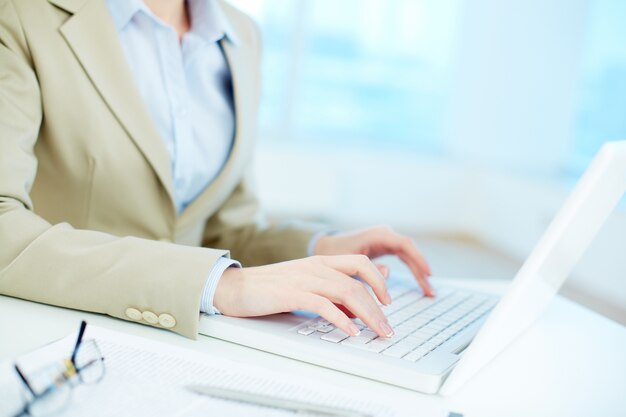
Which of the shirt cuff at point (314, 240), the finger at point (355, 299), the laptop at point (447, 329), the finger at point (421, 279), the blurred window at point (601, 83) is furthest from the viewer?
the blurred window at point (601, 83)

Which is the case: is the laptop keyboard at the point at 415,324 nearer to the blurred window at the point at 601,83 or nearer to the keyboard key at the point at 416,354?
the keyboard key at the point at 416,354

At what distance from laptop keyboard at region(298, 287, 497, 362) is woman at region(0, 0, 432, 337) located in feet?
0.09

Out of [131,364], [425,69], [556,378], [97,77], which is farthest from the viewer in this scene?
[425,69]

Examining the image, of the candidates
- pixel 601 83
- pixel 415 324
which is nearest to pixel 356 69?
pixel 601 83

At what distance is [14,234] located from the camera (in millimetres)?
1004

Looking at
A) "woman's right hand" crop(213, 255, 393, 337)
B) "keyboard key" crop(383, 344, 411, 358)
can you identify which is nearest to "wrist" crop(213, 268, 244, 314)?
"woman's right hand" crop(213, 255, 393, 337)

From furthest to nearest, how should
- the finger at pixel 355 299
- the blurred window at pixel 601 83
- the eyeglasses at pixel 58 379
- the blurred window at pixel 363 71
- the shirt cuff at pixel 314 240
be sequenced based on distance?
1. the blurred window at pixel 363 71
2. the blurred window at pixel 601 83
3. the shirt cuff at pixel 314 240
4. the finger at pixel 355 299
5. the eyeglasses at pixel 58 379

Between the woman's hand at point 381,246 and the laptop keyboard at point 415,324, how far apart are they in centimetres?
4

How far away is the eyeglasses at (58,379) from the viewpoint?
0.67 metres

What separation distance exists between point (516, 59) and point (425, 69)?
66cm

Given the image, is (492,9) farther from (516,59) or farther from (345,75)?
(345,75)

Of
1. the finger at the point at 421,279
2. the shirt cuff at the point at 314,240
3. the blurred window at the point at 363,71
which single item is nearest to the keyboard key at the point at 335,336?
the finger at the point at 421,279

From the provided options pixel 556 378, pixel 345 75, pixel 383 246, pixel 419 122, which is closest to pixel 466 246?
pixel 419 122

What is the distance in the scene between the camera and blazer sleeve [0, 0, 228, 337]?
923 millimetres
